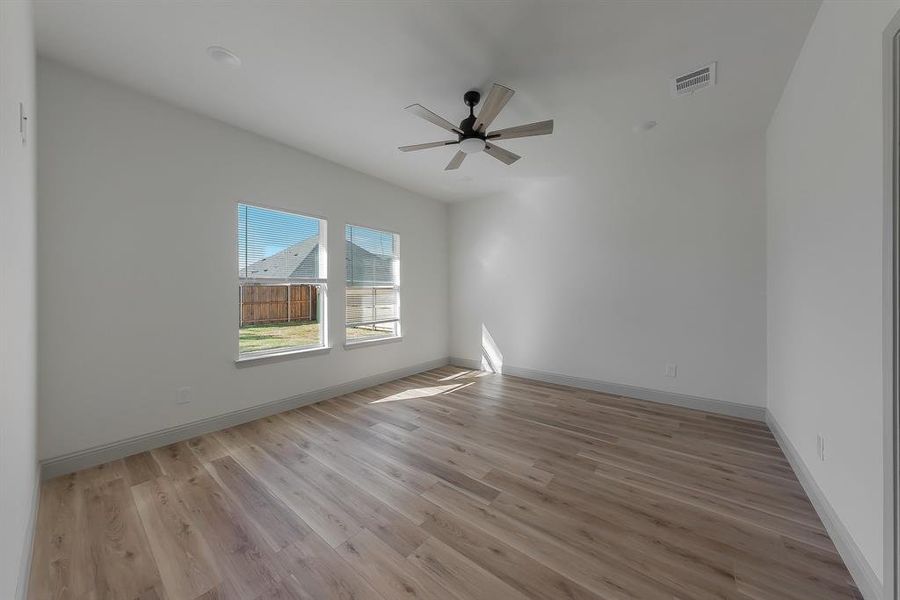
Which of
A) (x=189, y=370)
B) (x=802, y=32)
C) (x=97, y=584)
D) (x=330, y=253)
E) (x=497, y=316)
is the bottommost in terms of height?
(x=97, y=584)

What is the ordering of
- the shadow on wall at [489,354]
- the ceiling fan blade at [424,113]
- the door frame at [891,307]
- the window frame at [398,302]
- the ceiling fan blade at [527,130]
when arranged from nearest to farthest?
1. the door frame at [891,307]
2. the ceiling fan blade at [424,113]
3. the ceiling fan blade at [527,130]
4. the window frame at [398,302]
5. the shadow on wall at [489,354]

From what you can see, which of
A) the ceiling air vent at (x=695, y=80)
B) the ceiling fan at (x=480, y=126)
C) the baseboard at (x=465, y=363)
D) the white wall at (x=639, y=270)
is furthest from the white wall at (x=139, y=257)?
the ceiling air vent at (x=695, y=80)

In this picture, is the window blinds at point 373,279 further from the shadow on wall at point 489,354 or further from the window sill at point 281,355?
the shadow on wall at point 489,354

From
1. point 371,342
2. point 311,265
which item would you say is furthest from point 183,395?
point 371,342

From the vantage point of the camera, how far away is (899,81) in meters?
1.15

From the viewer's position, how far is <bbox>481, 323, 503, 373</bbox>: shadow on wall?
198 inches

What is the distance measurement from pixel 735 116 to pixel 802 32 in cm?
99

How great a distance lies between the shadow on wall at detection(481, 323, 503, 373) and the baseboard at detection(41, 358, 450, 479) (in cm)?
185

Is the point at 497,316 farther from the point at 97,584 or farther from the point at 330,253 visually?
the point at 97,584

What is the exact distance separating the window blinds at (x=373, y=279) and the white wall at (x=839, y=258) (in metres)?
4.04

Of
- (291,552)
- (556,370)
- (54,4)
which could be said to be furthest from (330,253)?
(556,370)

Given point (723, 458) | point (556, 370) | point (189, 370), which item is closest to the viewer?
point (723, 458)

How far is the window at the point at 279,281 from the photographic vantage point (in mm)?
3207

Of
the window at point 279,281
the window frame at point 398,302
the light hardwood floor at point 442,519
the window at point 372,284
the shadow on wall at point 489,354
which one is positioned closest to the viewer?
the light hardwood floor at point 442,519
